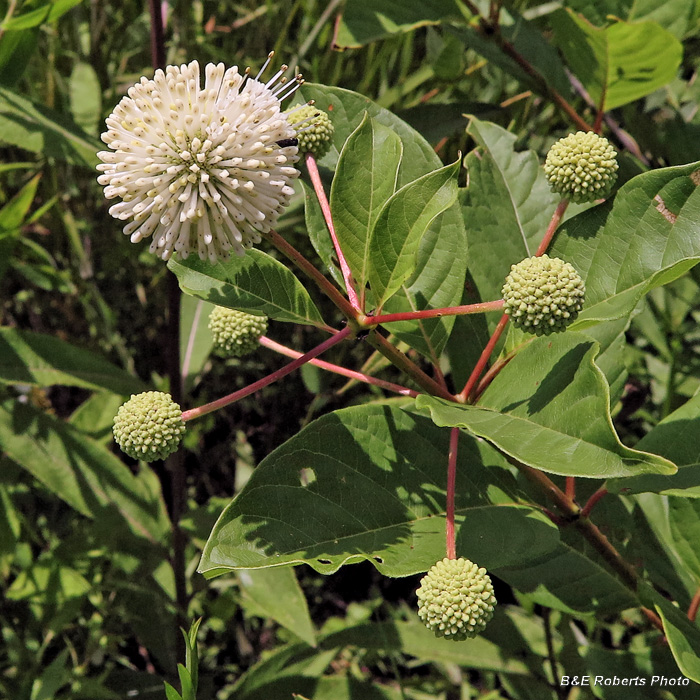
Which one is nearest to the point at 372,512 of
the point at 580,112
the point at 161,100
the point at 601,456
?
the point at 601,456

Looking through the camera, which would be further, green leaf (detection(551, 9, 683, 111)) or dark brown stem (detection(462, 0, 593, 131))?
dark brown stem (detection(462, 0, 593, 131))

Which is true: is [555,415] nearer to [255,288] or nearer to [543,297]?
[543,297]

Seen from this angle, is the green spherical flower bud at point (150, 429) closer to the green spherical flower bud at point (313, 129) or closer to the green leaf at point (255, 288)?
the green leaf at point (255, 288)

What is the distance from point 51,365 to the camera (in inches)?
87.1

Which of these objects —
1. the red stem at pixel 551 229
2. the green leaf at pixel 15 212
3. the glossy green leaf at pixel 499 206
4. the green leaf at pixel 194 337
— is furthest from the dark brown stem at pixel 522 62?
the green leaf at pixel 15 212

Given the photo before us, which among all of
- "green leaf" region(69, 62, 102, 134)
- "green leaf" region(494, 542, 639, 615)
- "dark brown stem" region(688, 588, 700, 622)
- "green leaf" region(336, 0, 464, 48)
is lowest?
"dark brown stem" region(688, 588, 700, 622)

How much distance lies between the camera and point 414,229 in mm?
1221

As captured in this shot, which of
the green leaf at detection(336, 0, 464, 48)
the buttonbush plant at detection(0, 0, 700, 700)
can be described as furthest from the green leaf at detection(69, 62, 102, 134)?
the green leaf at detection(336, 0, 464, 48)

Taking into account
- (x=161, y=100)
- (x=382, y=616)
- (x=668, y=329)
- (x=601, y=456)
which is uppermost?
(x=161, y=100)

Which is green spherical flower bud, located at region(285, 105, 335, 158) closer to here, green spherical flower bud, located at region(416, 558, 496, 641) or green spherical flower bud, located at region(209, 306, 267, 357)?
green spherical flower bud, located at region(209, 306, 267, 357)

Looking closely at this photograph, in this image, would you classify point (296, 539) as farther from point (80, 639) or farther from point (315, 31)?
point (315, 31)

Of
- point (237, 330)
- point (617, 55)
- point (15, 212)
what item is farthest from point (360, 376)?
point (15, 212)

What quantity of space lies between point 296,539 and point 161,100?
788mm

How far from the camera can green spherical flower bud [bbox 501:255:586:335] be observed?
1165 mm
